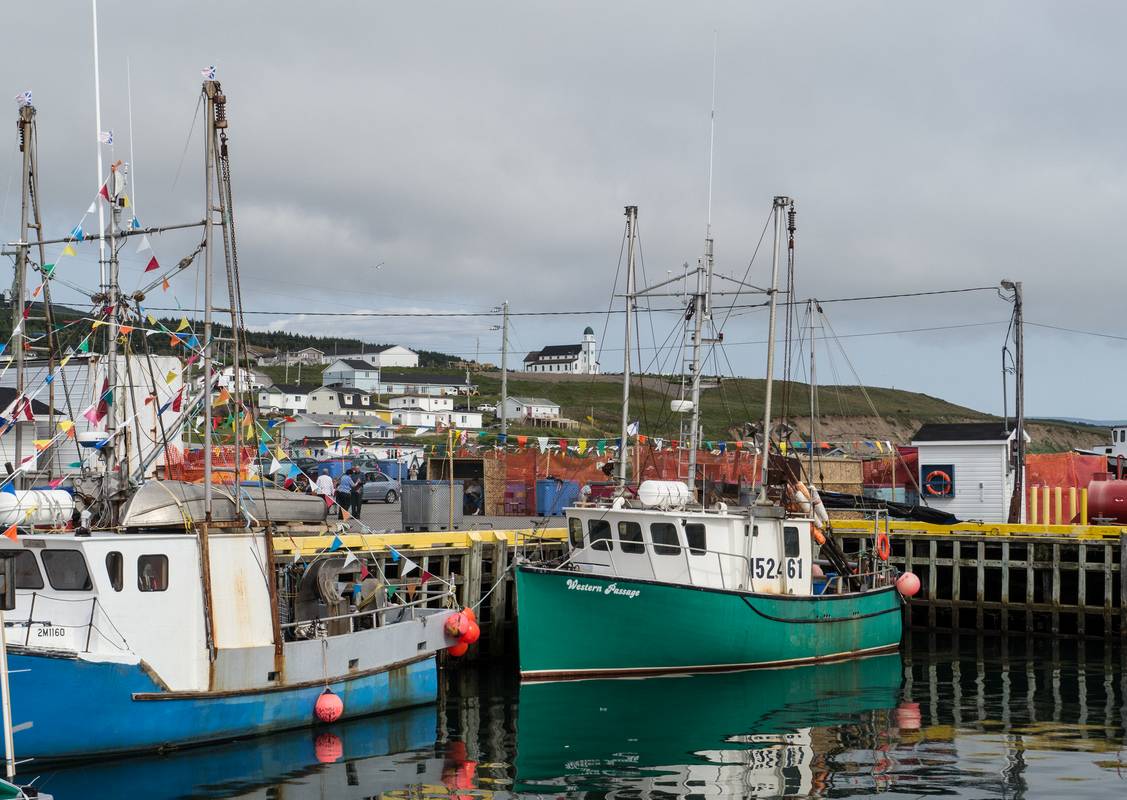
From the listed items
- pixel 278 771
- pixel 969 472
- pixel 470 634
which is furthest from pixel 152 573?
pixel 969 472

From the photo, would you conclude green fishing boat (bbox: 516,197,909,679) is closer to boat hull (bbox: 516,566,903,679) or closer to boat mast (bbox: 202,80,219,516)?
boat hull (bbox: 516,566,903,679)

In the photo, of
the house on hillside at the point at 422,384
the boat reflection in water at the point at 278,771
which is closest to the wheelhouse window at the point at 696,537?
the boat reflection in water at the point at 278,771

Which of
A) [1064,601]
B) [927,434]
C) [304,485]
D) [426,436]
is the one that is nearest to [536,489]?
[304,485]

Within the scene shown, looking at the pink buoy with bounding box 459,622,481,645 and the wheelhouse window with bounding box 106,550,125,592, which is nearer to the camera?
the wheelhouse window with bounding box 106,550,125,592

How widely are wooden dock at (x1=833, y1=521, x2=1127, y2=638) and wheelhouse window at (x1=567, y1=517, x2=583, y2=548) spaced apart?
9.12 m

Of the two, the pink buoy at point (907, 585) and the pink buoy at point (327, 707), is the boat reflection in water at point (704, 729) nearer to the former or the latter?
the pink buoy at point (907, 585)

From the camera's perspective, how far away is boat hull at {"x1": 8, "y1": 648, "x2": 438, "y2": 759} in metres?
16.0

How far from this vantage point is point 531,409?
142750mm

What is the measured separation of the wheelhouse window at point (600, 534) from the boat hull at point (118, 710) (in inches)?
294

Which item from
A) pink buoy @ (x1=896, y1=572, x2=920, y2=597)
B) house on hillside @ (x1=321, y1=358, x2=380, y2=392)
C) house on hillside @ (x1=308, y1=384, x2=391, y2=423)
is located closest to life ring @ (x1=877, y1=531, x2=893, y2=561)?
pink buoy @ (x1=896, y1=572, x2=920, y2=597)

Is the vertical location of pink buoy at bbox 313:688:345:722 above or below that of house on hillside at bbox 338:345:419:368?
below

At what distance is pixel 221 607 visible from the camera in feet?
58.8

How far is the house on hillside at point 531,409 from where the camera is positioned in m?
142

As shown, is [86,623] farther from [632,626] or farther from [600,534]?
[600,534]
